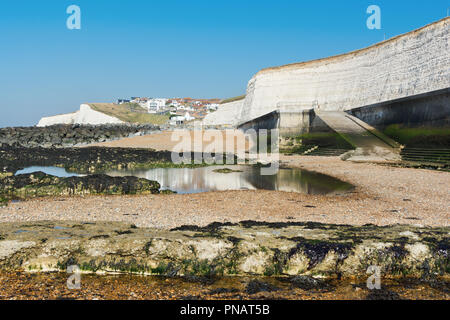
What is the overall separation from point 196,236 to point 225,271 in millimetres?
695

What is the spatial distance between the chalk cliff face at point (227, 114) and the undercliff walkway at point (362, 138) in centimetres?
4030

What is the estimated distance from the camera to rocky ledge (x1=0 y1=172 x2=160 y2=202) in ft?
38.6

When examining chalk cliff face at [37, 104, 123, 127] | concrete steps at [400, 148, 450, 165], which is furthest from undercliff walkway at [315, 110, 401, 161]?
chalk cliff face at [37, 104, 123, 127]

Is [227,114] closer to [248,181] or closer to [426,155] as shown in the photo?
[426,155]

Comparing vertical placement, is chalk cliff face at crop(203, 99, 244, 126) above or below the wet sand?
above

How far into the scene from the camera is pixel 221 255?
4.40 m

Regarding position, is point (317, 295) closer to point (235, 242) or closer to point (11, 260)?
point (235, 242)

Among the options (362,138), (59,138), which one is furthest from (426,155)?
(59,138)

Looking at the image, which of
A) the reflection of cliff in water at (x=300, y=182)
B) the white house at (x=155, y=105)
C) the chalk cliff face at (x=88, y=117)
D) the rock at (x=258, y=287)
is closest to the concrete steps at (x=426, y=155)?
the reflection of cliff in water at (x=300, y=182)

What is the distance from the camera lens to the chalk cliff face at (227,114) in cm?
7225

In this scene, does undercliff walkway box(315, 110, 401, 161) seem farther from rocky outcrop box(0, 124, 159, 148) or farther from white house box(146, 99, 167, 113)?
white house box(146, 99, 167, 113)

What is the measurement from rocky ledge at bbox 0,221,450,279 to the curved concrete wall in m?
23.3

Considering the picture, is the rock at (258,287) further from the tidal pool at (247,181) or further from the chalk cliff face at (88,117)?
the chalk cliff face at (88,117)

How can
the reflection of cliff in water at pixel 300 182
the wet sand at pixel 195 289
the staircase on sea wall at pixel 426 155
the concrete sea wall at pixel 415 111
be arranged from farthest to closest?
the concrete sea wall at pixel 415 111 < the staircase on sea wall at pixel 426 155 < the reflection of cliff in water at pixel 300 182 < the wet sand at pixel 195 289
